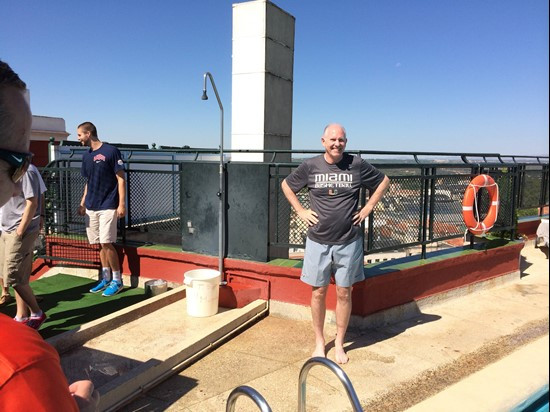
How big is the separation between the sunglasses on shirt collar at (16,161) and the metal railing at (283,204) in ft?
12.9

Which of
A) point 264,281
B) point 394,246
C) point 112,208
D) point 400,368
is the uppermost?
point 112,208

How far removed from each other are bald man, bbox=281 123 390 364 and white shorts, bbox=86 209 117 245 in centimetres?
267

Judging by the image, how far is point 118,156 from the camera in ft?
17.7

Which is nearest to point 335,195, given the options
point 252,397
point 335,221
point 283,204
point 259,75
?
point 335,221

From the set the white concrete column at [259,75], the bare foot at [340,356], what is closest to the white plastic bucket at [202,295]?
the bare foot at [340,356]

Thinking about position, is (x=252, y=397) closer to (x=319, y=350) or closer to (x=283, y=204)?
(x=319, y=350)

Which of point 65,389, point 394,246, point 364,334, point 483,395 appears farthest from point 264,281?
point 65,389

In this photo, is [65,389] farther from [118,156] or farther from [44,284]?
[44,284]

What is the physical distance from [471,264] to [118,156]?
473 cm

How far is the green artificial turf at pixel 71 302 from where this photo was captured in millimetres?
4691

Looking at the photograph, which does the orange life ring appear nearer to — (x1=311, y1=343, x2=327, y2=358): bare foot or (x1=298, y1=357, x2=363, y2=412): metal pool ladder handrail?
(x1=311, y1=343, x2=327, y2=358): bare foot

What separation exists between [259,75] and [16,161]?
6281 mm

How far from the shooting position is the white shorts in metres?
5.43

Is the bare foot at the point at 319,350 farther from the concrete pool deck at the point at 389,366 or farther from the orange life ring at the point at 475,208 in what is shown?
the orange life ring at the point at 475,208
